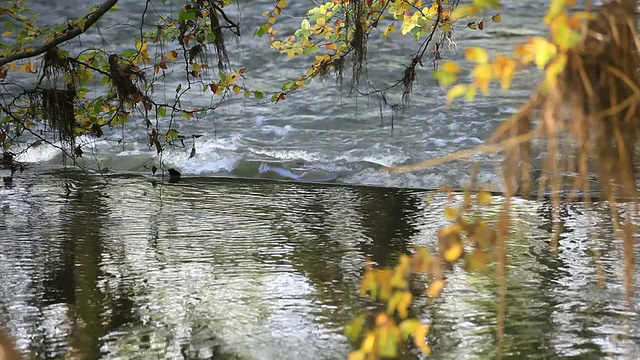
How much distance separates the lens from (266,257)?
4.75 metres

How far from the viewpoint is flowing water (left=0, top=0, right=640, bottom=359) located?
3.46 meters

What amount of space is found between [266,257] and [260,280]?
0.49 meters

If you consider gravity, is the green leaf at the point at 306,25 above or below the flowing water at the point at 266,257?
above

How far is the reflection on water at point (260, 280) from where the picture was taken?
3.41 meters

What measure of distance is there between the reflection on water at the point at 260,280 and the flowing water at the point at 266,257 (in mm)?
12

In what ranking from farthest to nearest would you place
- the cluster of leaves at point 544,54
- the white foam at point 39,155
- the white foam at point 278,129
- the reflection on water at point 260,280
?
1. the white foam at point 278,129
2. the white foam at point 39,155
3. the reflection on water at point 260,280
4. the cluster of leaves at point 544,54

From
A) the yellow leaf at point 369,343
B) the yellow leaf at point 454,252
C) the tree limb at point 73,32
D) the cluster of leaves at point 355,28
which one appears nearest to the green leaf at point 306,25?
the cluster of leaves at point 355,28

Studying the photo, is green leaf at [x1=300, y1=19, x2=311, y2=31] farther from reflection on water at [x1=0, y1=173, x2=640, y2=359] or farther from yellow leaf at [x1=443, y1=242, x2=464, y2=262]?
yellow leaf at [x1=443, y1=242, x2=464, y2=262]

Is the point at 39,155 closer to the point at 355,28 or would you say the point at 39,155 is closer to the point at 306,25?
the point at 306,25

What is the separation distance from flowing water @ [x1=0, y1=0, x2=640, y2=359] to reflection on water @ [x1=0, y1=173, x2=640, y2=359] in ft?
0.04

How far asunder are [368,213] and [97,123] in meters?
1.98

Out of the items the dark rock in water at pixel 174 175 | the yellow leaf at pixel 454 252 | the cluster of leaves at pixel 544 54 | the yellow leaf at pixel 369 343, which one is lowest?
the dark rock in water at pixel 174 175

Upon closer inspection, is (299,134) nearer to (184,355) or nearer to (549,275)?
(549,275)

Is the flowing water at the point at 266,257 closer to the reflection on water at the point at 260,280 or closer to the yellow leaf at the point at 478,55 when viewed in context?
the reflection on water at the point at 260,280
